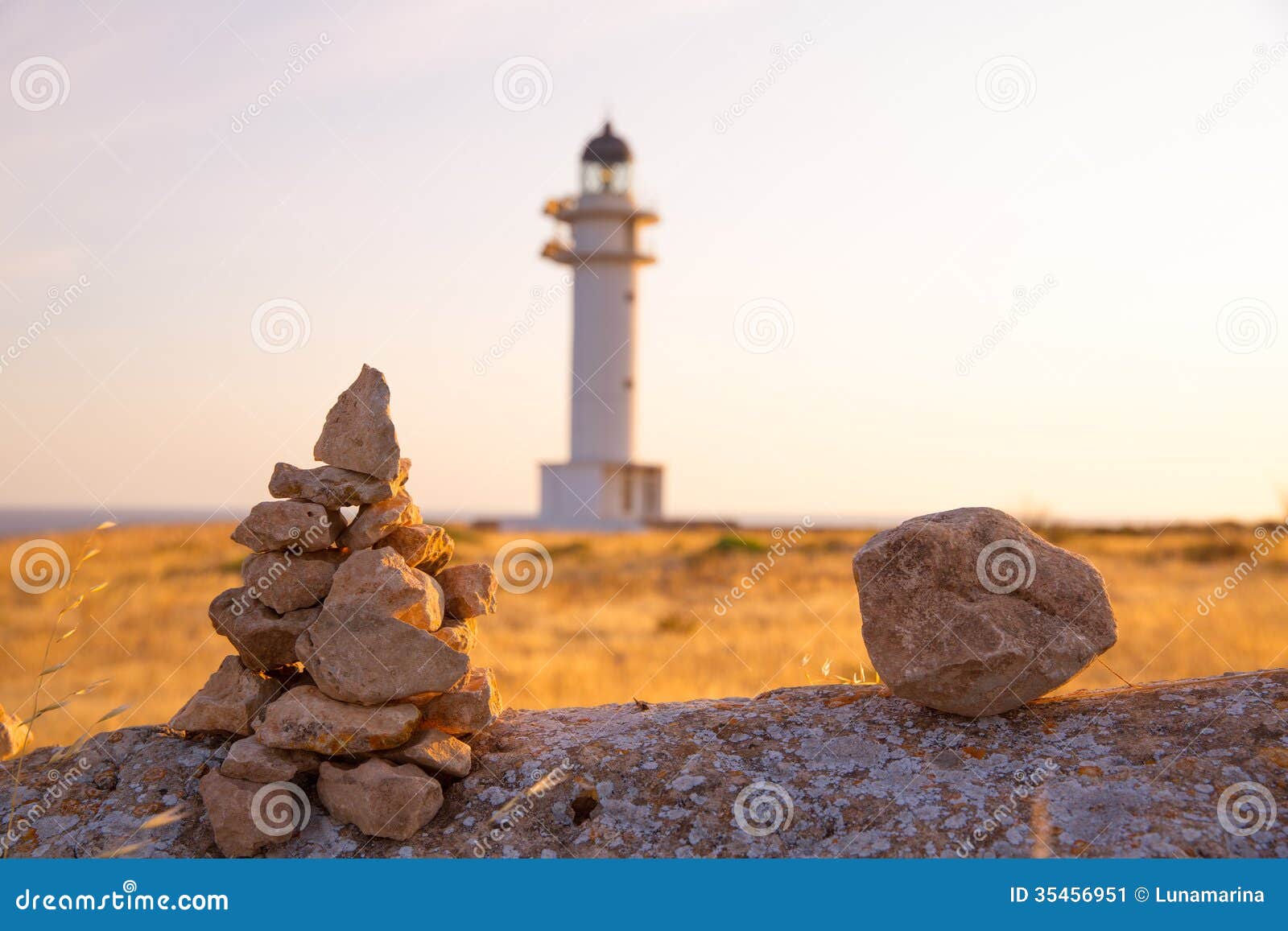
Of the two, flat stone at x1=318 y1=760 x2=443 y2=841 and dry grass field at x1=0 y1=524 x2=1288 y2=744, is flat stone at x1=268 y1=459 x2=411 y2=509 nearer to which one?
flat stone at x1=318 y1=760 x2=443 y2=841

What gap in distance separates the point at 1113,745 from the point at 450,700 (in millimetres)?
3030

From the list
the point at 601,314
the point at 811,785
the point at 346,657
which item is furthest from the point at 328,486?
the point at 601,314

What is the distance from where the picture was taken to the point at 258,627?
15.1ft

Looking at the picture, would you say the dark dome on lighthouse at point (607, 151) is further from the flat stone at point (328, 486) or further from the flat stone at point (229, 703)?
the flat stone at point (229, 703)

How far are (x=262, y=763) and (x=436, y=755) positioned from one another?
2.42 feet

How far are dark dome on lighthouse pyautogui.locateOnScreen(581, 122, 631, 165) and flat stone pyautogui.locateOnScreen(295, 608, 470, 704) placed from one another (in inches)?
1265

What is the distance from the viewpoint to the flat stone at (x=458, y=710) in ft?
15.3

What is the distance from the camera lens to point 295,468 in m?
4.82

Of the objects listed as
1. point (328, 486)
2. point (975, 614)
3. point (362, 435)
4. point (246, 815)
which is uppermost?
point (362, 435)

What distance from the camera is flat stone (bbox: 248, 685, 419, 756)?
428 cm

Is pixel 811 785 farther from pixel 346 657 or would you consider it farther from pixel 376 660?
pixel 346 657

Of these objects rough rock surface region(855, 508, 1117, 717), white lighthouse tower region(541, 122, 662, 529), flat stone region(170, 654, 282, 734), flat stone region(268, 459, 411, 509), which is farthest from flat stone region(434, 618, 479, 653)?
white lighthouse tower region(541, 122, 662, 529)

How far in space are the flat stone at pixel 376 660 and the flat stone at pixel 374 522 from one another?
0.47 m

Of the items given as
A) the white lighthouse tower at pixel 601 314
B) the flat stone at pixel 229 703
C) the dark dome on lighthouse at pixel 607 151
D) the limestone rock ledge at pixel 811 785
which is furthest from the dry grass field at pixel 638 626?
the dark dome on lighthouse at pixel 607 151
